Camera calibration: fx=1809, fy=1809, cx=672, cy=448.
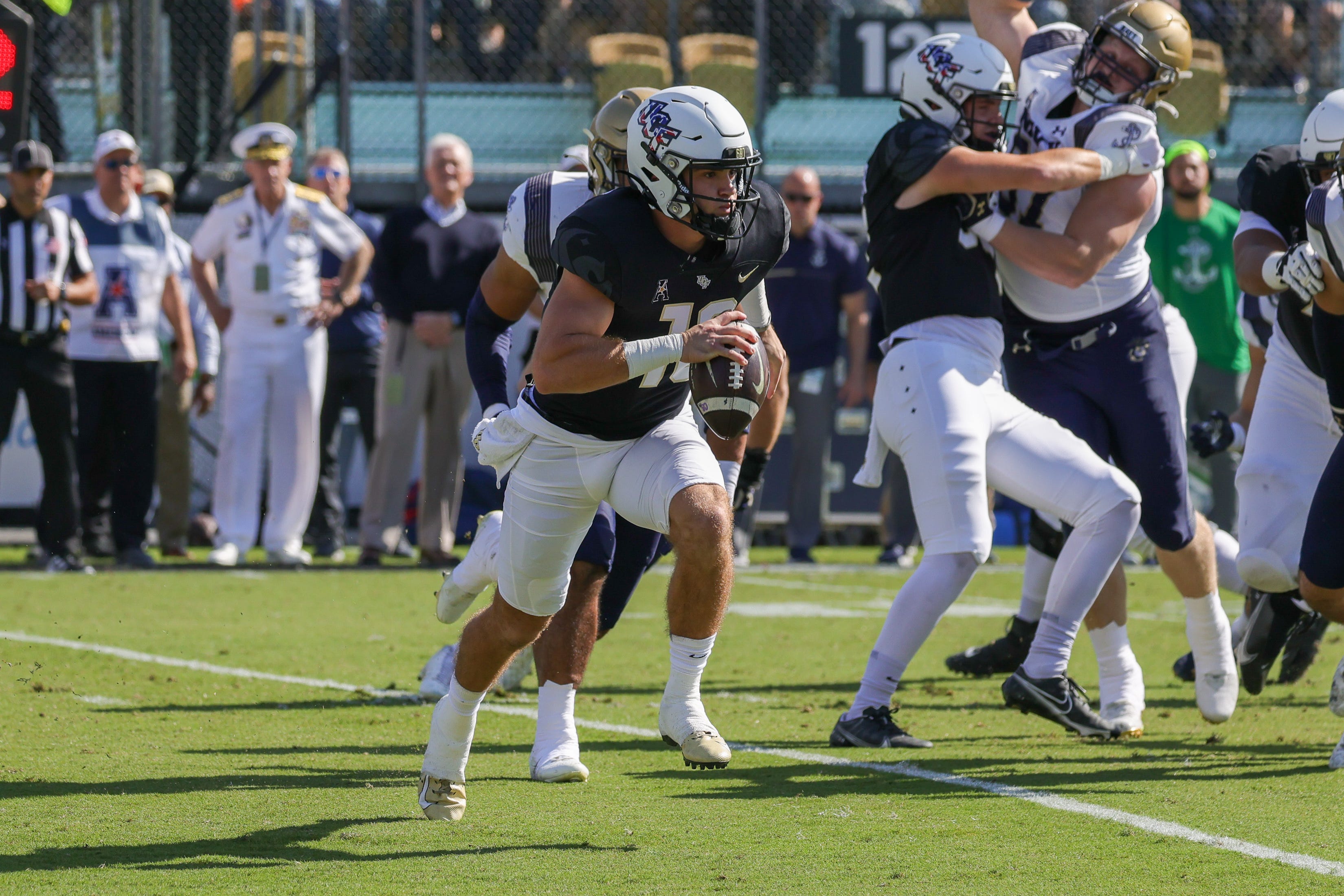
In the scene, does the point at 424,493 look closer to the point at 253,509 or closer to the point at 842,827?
the point at 253,509

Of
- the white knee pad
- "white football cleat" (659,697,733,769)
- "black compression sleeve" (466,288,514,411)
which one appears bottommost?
"white football cleat" (659,697,733,769)

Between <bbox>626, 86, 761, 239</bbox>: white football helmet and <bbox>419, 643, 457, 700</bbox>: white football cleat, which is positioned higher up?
<bbox>626, 86, 761, 239</bbox>: white football helmet

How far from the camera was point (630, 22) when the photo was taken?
13766mm

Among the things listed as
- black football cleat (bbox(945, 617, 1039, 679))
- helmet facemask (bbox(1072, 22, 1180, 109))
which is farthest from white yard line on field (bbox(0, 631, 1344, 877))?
helmet facemask (bbox(1072, 22, 1180, 109))

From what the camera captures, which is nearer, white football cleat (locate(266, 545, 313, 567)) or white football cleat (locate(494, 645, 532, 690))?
white football cleat (locate(494, 645, 532, 690))

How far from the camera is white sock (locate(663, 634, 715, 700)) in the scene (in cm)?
421

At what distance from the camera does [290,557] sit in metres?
10.2

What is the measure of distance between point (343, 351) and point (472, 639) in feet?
23.1

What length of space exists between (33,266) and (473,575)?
214 inches

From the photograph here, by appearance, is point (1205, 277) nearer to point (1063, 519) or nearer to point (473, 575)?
point (1063, 519)

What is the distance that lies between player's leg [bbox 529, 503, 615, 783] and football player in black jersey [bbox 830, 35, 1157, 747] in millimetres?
810

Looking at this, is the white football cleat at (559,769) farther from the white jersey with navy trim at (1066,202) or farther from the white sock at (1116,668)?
the white jersey with navy trim at (1066,202)

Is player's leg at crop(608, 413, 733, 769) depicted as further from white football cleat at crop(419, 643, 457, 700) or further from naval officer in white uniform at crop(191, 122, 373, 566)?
naval officer in white uniform at crop(191, 122, 373, 566)

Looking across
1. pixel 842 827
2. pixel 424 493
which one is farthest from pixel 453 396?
pixel 842 827
